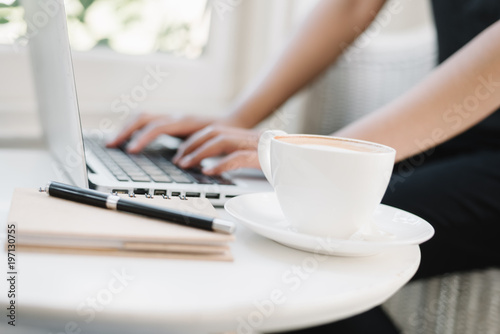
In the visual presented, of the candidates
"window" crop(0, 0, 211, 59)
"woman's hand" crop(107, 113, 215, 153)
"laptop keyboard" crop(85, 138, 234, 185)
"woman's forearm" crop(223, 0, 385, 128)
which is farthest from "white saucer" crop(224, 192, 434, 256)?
"window" crop(0, 0, 211, 59)

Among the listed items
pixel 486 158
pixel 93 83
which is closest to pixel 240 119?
pixel 486 158

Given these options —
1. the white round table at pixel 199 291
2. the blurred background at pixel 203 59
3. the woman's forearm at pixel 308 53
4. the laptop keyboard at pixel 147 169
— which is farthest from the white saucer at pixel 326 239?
the blurred background at pixel 203 59

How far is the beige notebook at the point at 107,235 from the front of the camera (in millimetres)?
343

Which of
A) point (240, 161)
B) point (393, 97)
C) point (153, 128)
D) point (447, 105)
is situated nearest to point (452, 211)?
point (447, 105)

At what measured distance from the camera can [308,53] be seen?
984 mm

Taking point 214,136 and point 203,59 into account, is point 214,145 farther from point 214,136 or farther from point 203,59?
point 203,59

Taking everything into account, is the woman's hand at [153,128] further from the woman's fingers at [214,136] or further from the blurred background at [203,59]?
the blurred background at [203,59]

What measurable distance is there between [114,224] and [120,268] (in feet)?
0.13

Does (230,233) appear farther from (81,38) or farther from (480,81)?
(81,38)

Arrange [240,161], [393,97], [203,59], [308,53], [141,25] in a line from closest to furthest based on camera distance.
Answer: [240,161]
[308,53]
[393,97]
[141,25]
[203,59]

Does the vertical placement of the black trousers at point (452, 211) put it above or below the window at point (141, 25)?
below

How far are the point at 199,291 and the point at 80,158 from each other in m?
0.22

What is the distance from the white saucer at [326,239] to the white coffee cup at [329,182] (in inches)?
0.6

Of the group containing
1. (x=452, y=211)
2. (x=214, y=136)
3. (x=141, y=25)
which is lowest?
(x=452, y=211)
